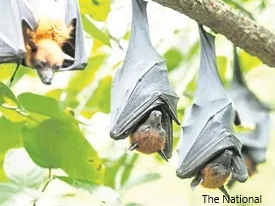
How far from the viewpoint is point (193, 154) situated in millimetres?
3738

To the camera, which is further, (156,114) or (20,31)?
(156,114)

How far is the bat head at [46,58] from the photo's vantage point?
274cm

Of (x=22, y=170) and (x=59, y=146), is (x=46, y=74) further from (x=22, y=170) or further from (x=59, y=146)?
(x=22, y=170)

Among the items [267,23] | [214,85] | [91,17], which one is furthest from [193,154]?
[267,23]

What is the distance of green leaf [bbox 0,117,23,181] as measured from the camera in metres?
3.60

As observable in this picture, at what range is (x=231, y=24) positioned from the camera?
3.46 metres

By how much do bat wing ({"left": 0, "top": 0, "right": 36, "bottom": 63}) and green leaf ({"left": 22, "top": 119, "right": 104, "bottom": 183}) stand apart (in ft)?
2.18

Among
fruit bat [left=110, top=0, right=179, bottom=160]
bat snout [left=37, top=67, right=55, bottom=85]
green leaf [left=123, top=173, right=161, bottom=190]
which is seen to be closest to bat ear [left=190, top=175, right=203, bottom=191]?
fruit bat [left=110, top=0, right=179, bottom=160]

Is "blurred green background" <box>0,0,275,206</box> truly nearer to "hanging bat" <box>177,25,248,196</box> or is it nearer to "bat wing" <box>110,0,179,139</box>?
"bat wing" <box>110,0,179,139</box>

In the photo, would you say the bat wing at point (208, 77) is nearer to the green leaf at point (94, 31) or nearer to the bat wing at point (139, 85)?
the bat wing at point (139, 85)

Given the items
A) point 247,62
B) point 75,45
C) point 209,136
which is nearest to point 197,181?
point 209,136

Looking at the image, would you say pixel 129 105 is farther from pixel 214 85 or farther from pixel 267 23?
pixel 267 23

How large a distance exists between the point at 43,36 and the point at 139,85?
783 millimetres

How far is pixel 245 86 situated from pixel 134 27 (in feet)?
3.81
